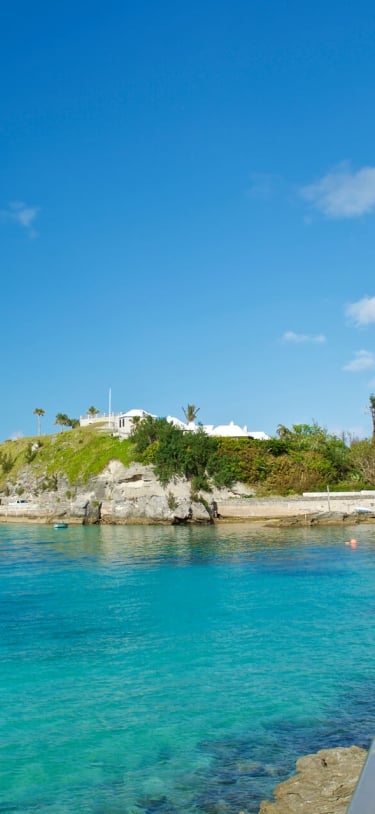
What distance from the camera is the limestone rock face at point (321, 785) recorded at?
29.9 ft

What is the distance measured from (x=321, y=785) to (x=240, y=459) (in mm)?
72418

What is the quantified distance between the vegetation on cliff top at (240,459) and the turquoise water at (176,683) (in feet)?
143

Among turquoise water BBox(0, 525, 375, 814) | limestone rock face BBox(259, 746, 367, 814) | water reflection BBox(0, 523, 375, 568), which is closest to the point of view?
limestone rock face BBox(259, 746, 367, 814)

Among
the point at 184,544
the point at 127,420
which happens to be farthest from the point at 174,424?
the point at 184,544

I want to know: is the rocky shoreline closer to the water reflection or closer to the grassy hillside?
the grassy hillside

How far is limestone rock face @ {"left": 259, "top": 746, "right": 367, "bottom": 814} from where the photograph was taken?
9.10 metres

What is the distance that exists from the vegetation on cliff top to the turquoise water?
4363 centimetres

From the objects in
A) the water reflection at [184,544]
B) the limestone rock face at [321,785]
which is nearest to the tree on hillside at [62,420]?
the water reflection at [184,544]

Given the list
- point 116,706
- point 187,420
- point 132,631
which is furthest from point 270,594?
point 187,420

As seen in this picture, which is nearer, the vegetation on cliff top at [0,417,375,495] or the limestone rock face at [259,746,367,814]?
the limestone rock face at [259,746,367,814]

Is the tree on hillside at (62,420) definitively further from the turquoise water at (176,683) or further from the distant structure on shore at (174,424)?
the turquoise water at (176,683)

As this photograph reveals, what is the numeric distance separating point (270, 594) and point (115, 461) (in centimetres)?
6144

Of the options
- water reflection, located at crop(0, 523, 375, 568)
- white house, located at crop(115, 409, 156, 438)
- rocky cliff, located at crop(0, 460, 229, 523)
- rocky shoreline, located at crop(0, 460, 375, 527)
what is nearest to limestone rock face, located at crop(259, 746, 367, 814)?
water reflection, located at crop(0, 523, 375, 568)

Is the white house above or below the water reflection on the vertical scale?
above
